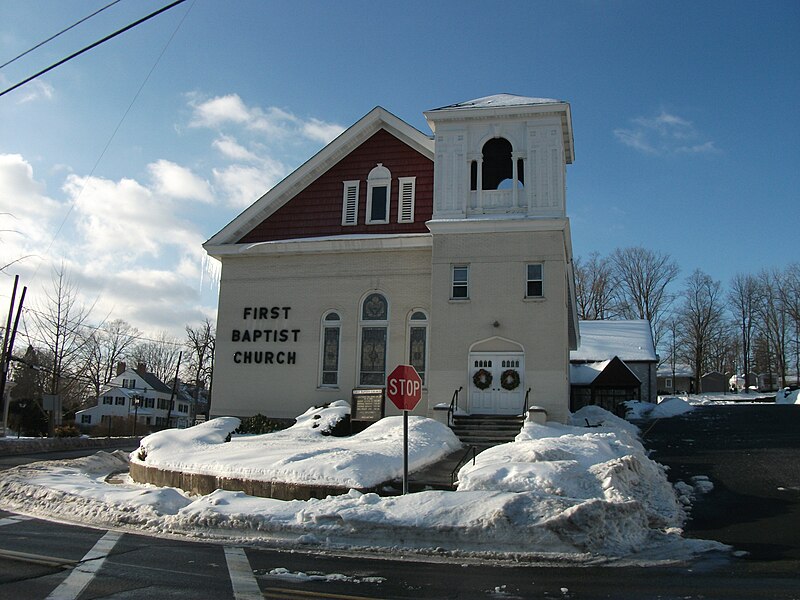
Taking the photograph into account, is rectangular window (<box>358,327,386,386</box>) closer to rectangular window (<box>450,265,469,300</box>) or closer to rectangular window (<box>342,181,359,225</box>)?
rectangular window (<box>450,265,469,300</box>)

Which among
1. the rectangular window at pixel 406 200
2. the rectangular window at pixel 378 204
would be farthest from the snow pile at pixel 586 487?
Answer: the rectangular window at pixel 378 204

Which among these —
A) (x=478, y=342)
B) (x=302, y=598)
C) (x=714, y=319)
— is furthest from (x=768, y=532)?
(x=714, y=319)

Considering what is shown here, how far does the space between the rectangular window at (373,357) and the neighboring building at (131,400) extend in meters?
55.5

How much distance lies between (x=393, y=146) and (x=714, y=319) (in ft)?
191

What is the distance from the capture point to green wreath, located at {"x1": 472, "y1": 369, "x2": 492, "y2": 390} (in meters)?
20.9

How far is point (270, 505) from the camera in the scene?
11391 millimetres

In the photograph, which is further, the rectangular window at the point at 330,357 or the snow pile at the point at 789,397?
the snow pile at the point at 789,397

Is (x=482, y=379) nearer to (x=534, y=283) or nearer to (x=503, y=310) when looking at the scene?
(x=503, y=310)

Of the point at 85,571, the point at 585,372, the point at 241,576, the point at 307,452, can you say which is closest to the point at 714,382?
the point at 585,372

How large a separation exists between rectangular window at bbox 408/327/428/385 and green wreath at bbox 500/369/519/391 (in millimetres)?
2980

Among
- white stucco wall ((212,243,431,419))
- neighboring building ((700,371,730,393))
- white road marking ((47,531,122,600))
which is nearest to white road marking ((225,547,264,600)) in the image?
white road marking ((47,531,122,600))

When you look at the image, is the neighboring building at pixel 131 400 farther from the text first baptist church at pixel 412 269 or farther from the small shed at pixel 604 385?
the text first baptist church at pixel 412 269

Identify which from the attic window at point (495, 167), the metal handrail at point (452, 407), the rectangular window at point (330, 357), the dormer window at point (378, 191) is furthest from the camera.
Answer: the dormer window at point (378, 191)

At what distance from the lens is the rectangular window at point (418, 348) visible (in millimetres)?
22859
